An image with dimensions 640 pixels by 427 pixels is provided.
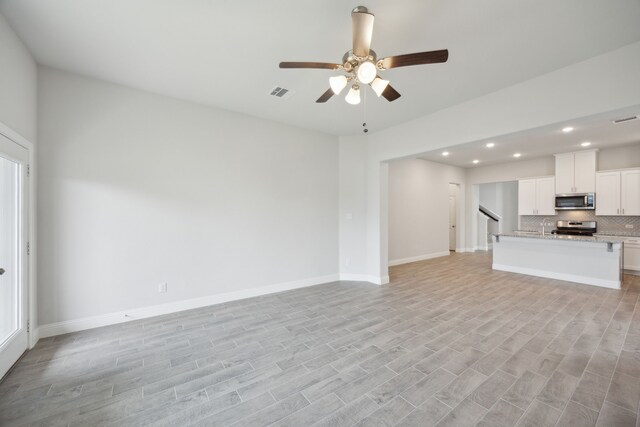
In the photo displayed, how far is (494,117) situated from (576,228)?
575cm

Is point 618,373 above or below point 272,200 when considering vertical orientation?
below

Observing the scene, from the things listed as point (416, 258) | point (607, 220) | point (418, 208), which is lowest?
point (416, 258)

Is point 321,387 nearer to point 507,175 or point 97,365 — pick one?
point 97,365

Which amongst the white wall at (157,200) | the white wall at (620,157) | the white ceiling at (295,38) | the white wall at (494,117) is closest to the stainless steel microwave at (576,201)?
the white wall at (620,157)

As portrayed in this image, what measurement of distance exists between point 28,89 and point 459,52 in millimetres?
4513

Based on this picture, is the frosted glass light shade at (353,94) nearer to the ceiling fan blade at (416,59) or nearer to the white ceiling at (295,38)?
the ceiling fan blade at (416,59)

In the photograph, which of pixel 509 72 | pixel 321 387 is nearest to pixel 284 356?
pixel 321 387

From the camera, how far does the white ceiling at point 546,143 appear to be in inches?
176

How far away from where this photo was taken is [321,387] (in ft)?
6.88

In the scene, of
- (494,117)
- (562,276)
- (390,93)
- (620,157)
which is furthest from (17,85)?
(620,157)

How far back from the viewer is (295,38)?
240 centimetres

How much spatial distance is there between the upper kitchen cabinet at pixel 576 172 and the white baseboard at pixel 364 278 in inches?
222

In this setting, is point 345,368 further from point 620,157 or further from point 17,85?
point 620,157

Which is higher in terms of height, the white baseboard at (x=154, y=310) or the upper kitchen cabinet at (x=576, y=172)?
the upper kitchen cabinet at (x=576, y=172)
